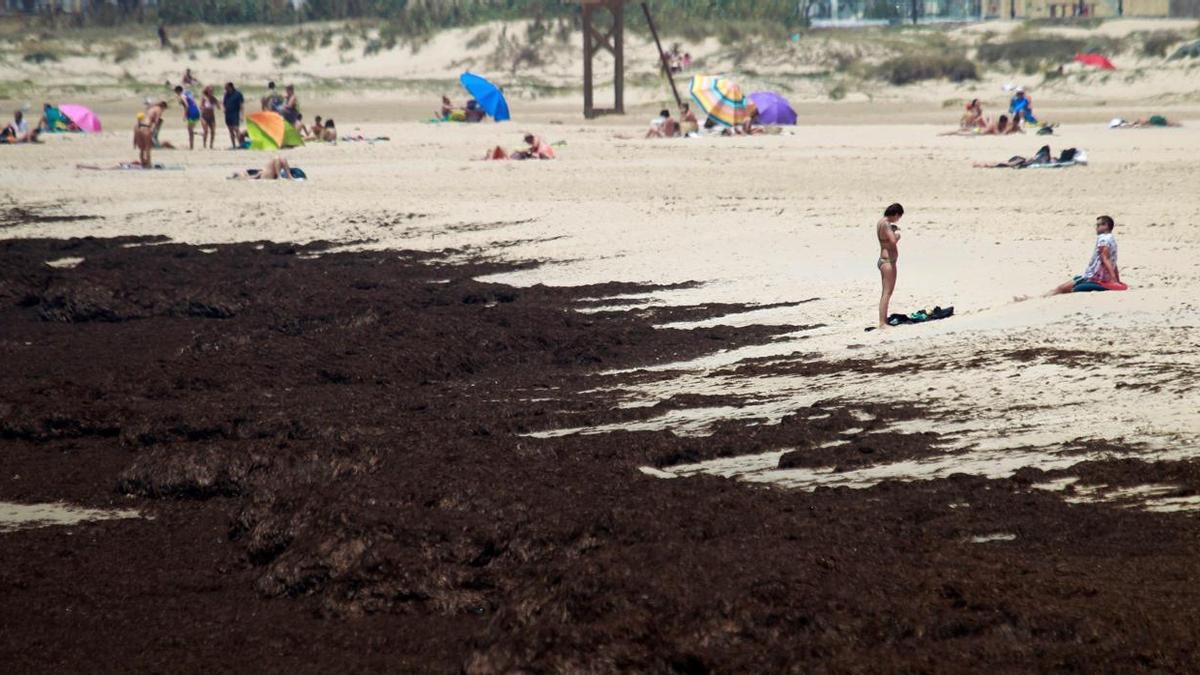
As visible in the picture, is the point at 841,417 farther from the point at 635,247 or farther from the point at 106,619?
the point at 635,247

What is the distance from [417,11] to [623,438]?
4967cm

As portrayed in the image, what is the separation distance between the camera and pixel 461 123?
35.7m

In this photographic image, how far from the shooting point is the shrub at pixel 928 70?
4353cm

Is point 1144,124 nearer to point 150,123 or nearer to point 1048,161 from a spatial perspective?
point 1048,161

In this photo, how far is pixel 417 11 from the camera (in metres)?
56.1

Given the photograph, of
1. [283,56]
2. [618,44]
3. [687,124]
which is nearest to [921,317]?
[687,124]

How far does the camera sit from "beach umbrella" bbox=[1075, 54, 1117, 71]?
136 ft

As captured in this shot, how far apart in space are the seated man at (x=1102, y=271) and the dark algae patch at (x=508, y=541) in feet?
9.09

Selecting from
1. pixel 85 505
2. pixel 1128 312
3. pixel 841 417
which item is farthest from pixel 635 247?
pixel 85 505

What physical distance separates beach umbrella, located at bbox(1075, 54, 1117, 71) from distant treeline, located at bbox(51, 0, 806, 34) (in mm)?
13979

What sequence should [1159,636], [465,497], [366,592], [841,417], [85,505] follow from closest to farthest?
1. [1159,636]
2. [366,592]
3. [465,497]
4. [85,505]
5. [841,417]

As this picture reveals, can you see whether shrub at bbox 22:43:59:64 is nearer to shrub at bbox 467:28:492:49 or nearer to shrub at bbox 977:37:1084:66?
shrub at bbox 467:28:492:49

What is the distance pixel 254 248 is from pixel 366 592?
12051 millimetres

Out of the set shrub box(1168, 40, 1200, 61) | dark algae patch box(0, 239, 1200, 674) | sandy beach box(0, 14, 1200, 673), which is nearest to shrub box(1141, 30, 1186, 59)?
shrub box(1168, 40, 1200, 61)
